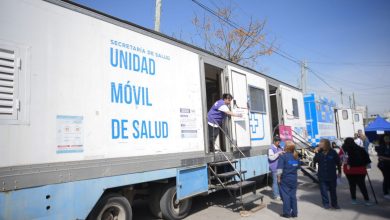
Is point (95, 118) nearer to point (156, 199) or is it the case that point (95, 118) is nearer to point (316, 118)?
point (156, 199)

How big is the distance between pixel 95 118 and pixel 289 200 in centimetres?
418

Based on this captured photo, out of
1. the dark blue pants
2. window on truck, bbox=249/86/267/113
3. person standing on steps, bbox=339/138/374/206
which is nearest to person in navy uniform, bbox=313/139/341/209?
person standing on steps, bbox=339/138/374/206

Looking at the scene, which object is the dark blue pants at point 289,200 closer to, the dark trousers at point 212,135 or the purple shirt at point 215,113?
the dark trousers at point 212,135

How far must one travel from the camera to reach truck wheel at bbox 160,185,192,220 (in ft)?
18.2

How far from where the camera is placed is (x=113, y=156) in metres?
4.48

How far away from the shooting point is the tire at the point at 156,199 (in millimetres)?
5588

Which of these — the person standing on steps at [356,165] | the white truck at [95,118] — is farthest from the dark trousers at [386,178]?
the white truck at [95,118]

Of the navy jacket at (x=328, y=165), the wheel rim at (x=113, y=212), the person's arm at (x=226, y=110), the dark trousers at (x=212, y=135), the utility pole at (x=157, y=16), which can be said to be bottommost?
the wheel rim at (x=113, y=212)

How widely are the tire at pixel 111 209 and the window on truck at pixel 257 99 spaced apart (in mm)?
4690

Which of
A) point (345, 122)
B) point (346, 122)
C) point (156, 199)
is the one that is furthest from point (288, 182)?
point (346, 122)

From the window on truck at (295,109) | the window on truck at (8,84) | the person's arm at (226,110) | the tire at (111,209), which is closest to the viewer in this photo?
the window on truck at (8,84)

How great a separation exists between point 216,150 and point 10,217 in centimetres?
458

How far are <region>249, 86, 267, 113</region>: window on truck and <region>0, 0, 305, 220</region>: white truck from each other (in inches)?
Answer: 81.8

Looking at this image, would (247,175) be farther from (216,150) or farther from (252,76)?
(252,76)
